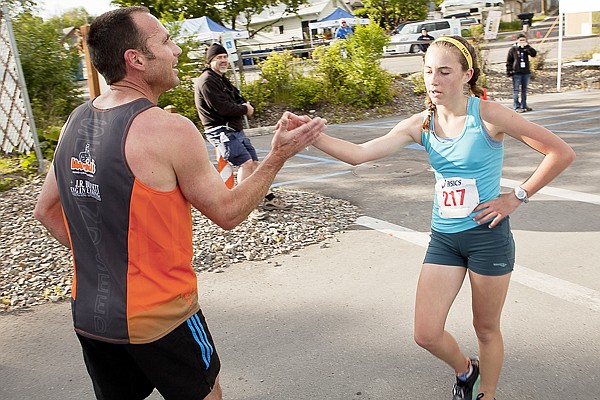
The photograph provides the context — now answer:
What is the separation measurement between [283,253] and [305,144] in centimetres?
350

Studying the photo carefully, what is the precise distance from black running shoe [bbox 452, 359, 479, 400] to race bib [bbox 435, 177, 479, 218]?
0.86 m

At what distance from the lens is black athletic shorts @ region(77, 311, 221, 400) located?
2119mm

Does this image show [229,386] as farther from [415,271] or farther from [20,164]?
[20,164]

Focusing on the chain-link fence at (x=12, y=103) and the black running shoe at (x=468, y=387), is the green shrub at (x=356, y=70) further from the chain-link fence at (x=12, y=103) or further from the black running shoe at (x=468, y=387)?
the black running shoe at (x=468, y=387)

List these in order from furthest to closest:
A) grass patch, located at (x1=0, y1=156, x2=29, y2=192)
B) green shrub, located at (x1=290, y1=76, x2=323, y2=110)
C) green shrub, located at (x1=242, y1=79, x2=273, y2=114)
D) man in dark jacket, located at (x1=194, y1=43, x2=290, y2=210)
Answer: green shrub, located at (x1=290, y1=76, x2=323, y2=110)
green shrub, located at (x1=242, y1=79, x2=273, y2=114)
grass patch, located at (x1=0, y1=156, x2=29, y2=192)
man in dark jacket, located at (x1=194, y1=43, x2=290, y2=210)

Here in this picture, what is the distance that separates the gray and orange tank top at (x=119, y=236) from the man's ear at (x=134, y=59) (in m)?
0.14

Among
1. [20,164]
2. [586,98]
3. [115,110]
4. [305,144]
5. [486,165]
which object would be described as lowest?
[586,98]

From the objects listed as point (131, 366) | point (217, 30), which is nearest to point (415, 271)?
point (131, 366)

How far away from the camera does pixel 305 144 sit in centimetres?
249

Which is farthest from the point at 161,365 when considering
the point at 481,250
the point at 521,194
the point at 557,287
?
the point at 557,287

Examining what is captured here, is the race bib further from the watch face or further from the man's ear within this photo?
the man's ear

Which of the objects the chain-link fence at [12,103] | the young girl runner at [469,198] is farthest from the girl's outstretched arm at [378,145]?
the chain-link fence at [12,103]

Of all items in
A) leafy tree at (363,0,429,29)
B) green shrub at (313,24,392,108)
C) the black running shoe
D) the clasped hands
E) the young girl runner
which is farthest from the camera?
leafy tree at (363,0,429,29)

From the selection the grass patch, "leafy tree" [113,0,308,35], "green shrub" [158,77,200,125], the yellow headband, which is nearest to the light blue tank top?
the yellow headband
